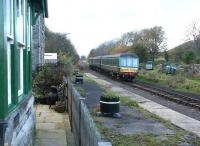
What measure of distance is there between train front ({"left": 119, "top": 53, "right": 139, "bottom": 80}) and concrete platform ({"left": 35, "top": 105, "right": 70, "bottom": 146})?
26.5m

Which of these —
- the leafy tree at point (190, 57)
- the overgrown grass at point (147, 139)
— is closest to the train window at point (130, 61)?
the leafy tree at point (190, 57)

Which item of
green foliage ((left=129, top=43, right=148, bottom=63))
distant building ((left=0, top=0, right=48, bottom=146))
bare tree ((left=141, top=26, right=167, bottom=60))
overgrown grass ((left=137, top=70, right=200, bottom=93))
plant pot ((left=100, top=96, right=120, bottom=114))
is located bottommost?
overgrown grass ((left=137, top=70, right=200, bottom=93))

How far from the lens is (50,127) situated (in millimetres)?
12188

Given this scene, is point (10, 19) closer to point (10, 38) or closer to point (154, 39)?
point (10, 38)

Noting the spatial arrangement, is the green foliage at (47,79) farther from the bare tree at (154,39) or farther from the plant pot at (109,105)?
the bare tree at (154,39)

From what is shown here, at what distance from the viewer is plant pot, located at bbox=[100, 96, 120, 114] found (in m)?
13.1

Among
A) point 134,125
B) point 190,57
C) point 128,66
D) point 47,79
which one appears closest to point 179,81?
point 128,66

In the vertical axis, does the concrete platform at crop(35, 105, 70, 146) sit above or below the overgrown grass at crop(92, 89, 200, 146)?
below

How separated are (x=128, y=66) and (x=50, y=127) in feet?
101

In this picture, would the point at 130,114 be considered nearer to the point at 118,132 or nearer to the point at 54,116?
the point at 54,116

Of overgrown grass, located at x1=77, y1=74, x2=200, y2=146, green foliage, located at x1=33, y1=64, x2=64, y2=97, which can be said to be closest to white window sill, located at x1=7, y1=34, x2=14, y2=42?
overgrown grass, located at x1=77, y1=74, x2=200, y2=146

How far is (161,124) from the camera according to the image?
40.7 feet

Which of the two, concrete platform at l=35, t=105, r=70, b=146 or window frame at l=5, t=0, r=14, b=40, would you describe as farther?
concrete platform at l=35, t=105, r=70, b=146

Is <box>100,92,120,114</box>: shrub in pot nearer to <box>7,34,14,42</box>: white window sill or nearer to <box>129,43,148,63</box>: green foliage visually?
<box>7,34,14,42</box>: white window sill
